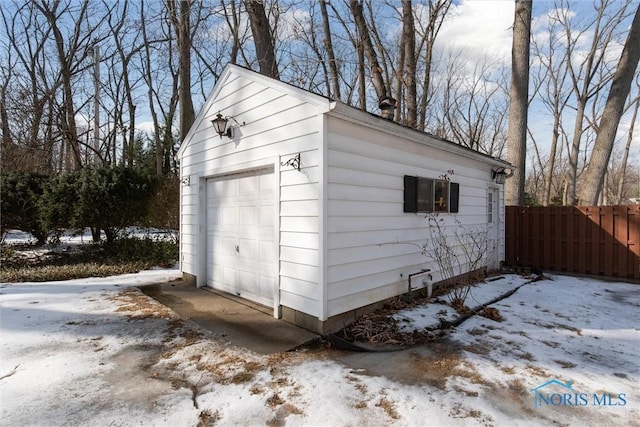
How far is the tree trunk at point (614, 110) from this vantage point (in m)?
8.95

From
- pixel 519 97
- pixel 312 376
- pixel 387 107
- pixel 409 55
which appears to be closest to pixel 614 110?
pixel 519 97

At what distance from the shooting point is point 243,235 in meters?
5.07

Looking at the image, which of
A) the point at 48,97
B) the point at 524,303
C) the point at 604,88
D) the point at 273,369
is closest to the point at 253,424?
the point at 273,369

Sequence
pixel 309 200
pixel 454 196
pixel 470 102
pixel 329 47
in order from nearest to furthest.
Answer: pixel 309 200, pixel 454 196, pixel 329 47, pixel 470 102

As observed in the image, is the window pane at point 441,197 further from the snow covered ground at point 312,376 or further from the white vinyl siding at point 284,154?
the white vinyl siding at point 284,154

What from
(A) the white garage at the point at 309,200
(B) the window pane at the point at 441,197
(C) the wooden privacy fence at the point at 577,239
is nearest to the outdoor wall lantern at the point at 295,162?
(A) the white garage at the point at 309,200

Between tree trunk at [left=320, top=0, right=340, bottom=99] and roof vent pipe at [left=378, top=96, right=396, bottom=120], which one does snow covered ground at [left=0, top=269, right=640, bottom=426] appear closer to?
roof vent pipe at [left=378, top=96, right=396, bottom=120]

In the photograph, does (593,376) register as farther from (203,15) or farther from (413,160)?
(203,15)

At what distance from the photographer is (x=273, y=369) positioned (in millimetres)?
2951

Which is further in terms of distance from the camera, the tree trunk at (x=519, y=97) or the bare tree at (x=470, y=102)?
the bare tree at (x=470, y=102)

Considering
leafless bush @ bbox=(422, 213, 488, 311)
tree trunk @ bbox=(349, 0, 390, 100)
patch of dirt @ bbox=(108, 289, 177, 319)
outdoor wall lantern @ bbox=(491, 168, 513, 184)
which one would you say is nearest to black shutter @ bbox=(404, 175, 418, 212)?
leafless bush @ bbox=(422, 213, 488, 311)

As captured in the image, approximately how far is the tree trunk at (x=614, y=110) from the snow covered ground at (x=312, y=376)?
20.5 feet

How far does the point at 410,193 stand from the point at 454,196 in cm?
155

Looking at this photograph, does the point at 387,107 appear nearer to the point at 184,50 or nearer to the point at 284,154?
the point at 284,154
